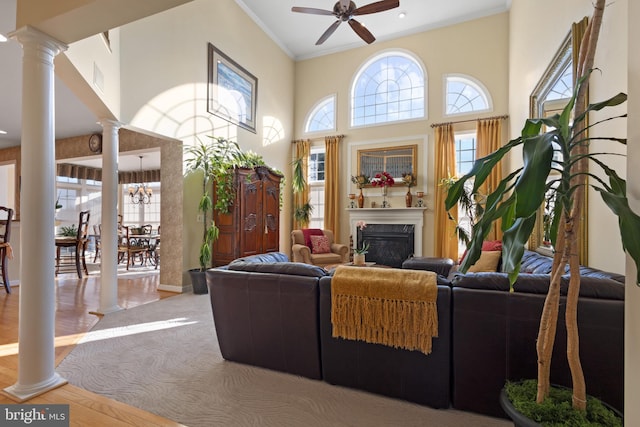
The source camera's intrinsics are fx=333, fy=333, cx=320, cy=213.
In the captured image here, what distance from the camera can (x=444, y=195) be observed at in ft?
20.8

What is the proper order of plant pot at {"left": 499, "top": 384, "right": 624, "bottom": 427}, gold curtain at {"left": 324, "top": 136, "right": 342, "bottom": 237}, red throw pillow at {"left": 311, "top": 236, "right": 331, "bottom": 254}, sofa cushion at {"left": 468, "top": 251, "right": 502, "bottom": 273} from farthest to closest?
gold curtain at {"left": 324, "top": 136, "right": 342, "bottom": 237}
red throw pillow at {"left": 311, "top": 236, "right": 331, "bottom": 254}
sofa cushion at {"left": 468, "top": 251, "right": 502, "bottom": 273}
plant pot at {"left": 499, "top": 384, "right": 624, "bottom": 427}

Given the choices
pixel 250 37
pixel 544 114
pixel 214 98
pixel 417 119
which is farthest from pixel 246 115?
pixel 544 114

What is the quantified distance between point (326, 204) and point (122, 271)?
4412 millimetres

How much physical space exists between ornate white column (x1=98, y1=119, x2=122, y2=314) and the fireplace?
14.3ft

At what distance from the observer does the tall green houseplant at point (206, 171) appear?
15.9 ft

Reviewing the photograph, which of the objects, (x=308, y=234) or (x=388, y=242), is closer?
(x=308, y=234)

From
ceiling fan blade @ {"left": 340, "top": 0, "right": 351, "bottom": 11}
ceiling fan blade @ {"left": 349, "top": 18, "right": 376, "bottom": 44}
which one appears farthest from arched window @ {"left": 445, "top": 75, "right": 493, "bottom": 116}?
ceiling fan blade @ {"left": 340, "top": 0, "right": 351, "bottom": 11}

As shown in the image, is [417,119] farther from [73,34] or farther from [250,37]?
[73,34]

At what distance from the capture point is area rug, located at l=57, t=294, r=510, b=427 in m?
1.83

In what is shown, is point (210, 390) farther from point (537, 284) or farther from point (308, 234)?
point (308, 234)

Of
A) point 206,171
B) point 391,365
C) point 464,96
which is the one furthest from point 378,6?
point 391,365

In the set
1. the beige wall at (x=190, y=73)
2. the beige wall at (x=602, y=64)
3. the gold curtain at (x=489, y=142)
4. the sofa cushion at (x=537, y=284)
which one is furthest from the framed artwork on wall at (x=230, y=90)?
the sofa cushion at (x=537, y=284)

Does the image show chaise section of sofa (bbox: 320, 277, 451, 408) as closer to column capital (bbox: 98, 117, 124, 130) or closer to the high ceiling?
column capital (bbox: 98, 117, 124, 130)

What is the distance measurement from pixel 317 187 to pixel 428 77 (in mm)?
3262
